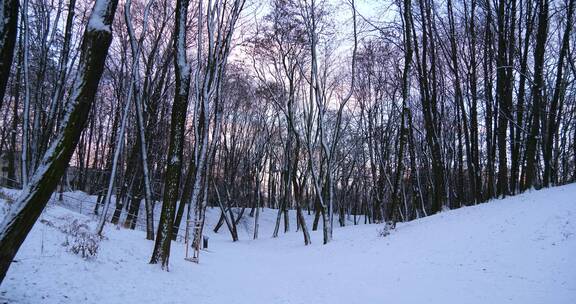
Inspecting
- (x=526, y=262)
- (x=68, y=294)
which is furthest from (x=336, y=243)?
(x=68, y=294)

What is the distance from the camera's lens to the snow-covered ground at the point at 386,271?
607 centimetres

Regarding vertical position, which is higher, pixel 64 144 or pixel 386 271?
pixel 64 144

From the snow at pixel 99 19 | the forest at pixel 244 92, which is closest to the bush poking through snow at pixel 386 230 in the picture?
the forest at pixel 244 92

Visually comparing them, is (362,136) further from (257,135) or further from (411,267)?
(411,267)

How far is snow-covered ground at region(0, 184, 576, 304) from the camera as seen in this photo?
239 inches

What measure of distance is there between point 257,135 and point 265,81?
10893 mm

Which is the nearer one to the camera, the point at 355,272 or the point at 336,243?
the point at 355,272

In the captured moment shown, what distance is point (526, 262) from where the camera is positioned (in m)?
7.72

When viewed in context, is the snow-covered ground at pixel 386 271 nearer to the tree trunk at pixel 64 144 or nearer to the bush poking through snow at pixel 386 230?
the bush poking through snow at pixel 386 230

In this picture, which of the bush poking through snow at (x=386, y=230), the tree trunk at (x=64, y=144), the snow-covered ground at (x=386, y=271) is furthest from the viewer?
the bush poking through snow at (x=386, y=230)

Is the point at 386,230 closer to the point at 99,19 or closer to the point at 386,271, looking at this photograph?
the point at 386,271

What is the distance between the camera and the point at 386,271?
10055 millimetres

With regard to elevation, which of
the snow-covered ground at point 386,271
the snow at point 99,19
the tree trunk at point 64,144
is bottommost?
the snow-covered ground at point 386,271

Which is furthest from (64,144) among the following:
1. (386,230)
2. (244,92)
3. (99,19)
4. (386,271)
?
(244,92)
